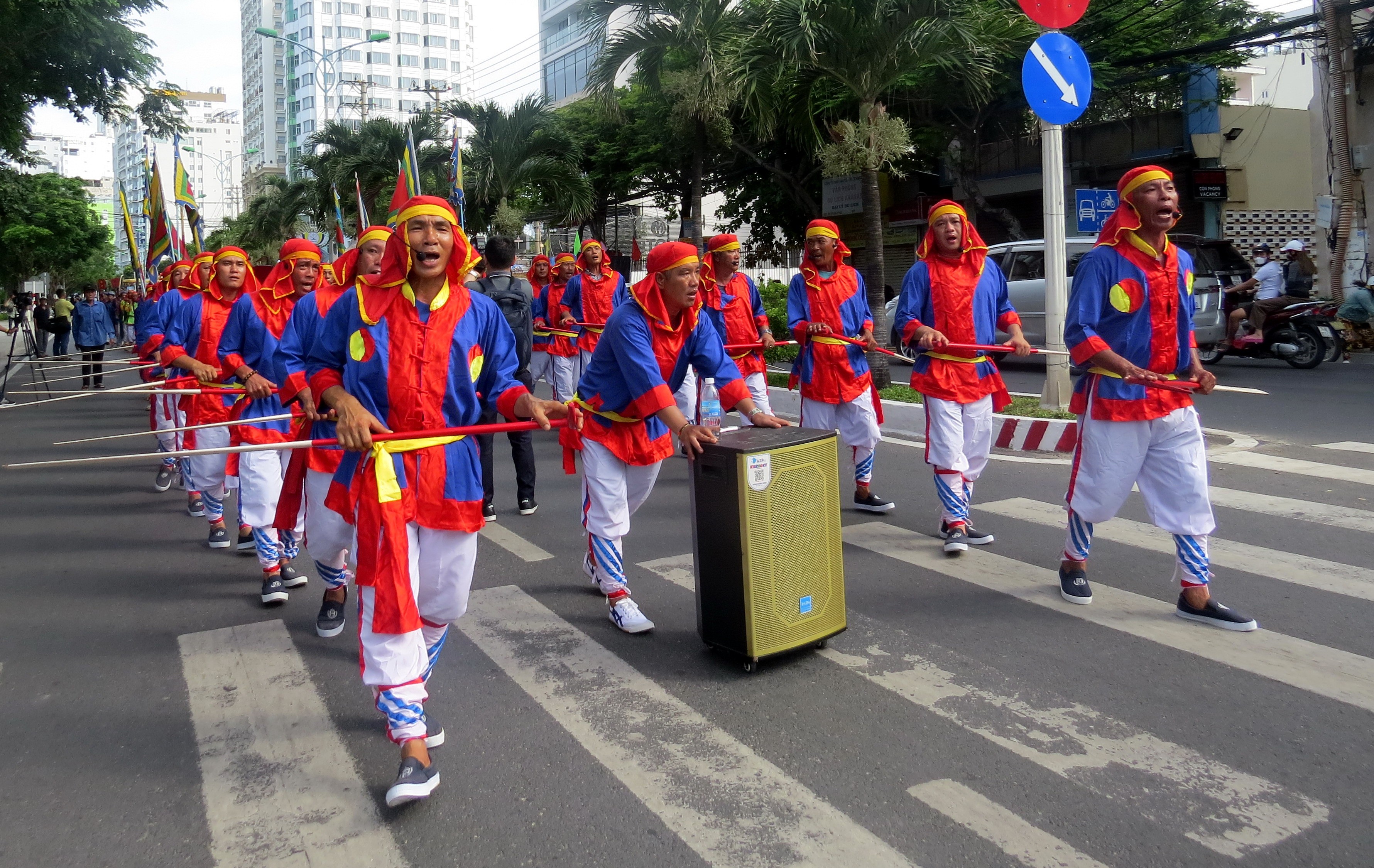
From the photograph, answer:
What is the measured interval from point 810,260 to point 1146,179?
112 inches

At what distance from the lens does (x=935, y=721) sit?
403 cm

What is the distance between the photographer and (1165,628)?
4.92 m

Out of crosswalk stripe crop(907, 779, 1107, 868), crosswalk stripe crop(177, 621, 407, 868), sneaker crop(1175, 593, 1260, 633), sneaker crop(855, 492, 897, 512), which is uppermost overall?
sneaker crop(855, 492, 897, 512)

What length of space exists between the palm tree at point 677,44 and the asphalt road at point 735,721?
1079 cm

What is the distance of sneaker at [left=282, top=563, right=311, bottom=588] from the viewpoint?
243 inches

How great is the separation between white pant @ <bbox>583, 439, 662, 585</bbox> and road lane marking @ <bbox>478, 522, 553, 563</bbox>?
4.30 ft

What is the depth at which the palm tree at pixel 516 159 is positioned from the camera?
84.5 ft

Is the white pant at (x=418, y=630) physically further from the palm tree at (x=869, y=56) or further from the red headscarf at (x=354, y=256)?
the palm tree at (x=869, y=56)

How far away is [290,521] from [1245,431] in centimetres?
865

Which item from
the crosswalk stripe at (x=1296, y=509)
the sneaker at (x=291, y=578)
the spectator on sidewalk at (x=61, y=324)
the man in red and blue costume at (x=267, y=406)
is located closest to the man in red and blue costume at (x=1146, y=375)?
the crosswalk stripe at (x=1296, y=509)

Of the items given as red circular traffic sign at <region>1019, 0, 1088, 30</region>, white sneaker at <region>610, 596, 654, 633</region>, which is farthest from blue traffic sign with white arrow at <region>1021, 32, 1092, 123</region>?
white sneaker at <region>610, 596, 654, 633</region>

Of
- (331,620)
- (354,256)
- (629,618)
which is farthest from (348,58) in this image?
(629,618)

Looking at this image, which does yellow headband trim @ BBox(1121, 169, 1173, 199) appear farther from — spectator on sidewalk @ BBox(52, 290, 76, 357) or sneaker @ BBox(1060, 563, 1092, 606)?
spectator on sidewalk @ BBox(52, 290, 76, 357)

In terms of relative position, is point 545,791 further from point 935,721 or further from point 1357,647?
point 1357,647
